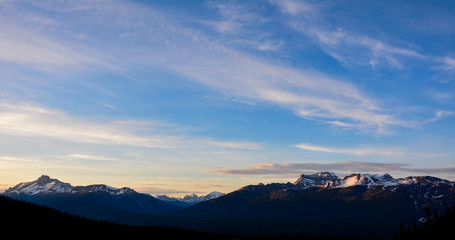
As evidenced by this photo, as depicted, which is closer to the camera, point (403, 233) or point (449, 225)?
point (449, 225)

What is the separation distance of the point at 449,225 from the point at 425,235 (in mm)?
12157

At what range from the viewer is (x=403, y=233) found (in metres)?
195

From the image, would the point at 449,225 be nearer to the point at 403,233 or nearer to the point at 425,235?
the point at 425,235

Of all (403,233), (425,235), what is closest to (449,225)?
(425,235)

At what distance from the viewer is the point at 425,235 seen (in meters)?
177

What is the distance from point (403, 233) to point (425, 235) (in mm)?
18448

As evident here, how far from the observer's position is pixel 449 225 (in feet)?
577

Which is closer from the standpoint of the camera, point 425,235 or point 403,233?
point 425,235

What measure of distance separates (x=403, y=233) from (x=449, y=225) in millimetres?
25027
